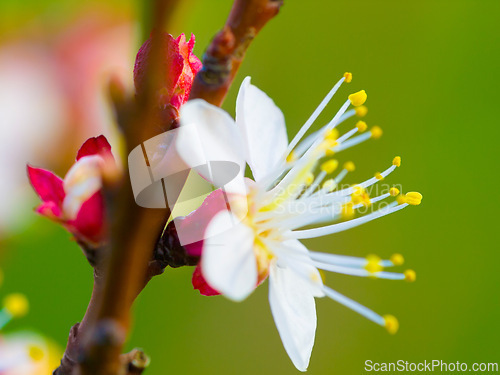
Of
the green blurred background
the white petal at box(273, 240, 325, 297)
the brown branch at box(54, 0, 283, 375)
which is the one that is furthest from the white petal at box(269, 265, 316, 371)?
the green blurred background

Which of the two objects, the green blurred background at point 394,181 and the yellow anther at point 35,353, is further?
the green blurred background at point 394,181

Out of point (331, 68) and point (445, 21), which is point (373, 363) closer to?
point (331, 68)

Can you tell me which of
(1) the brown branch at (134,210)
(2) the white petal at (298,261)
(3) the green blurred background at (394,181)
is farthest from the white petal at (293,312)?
(3) the green blurred background at (394,181)

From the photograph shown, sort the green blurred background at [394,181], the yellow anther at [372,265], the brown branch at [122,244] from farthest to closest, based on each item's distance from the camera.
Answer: the green blurred background at [394,181] → the yellow anther at [372,265] → the brown branch at [122,244]

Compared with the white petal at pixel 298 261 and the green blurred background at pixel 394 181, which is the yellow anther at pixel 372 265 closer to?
the white petal at pixel 298 261

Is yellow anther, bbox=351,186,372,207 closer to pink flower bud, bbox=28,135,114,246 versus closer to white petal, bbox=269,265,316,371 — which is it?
white petal, bbox=269,265,316,371

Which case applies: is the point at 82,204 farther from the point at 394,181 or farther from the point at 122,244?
the point at 394,181

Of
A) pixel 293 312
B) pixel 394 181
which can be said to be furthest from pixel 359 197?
pixel 394 181
